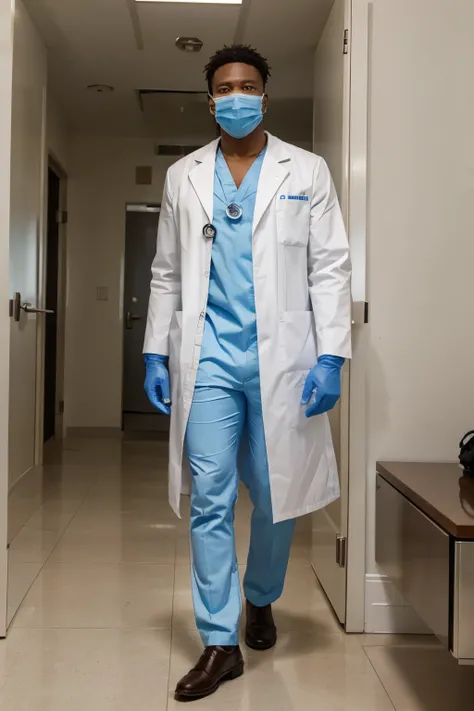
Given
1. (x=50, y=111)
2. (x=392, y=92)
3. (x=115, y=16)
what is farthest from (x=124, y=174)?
(x=392, y=92)

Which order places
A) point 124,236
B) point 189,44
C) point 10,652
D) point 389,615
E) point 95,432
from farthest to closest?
point 124,236 → point 95,432 → point 189,44 → point 389,615 → point 10,652

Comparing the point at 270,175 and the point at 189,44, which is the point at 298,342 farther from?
the point at 189,44

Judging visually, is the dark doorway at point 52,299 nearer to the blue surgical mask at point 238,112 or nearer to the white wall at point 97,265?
the white wall at point 97,265

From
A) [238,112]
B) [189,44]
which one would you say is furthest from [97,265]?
[238,112]

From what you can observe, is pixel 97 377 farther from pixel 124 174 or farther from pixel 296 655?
pixel 296 655

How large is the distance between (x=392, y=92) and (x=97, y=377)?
4.01 metres

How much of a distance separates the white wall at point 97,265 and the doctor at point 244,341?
3839 mm

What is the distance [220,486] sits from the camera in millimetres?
1697

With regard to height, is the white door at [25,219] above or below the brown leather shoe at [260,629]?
above

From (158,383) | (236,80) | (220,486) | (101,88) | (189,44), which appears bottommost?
(220,486)

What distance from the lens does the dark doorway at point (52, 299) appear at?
509 centimetres

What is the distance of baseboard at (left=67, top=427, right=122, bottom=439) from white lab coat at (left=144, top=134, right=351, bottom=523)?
12.3ft

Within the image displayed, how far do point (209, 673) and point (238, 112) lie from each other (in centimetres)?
134

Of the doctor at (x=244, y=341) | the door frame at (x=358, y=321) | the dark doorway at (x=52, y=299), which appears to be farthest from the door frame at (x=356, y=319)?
the dark doorway at (x=52, y=299)
